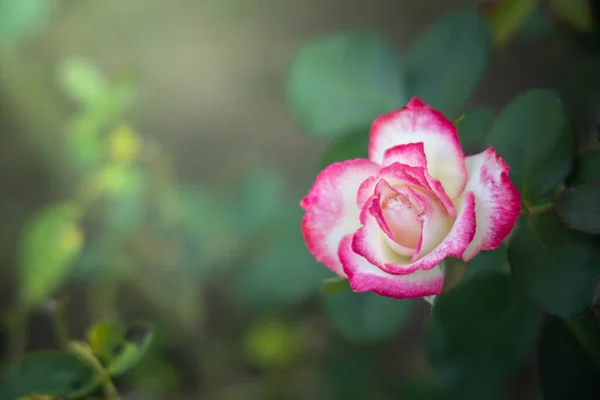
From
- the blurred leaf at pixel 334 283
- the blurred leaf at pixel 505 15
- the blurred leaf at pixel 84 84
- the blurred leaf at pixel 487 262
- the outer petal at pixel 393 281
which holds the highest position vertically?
the blurred leaf at pixel 84 84

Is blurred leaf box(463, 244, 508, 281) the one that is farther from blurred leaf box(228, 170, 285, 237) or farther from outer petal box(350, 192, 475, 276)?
blurred leaf box(228, 170, 285, 237)

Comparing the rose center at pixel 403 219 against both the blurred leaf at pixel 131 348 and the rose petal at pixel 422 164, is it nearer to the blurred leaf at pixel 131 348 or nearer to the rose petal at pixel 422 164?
the rose petal at pixel 422 164

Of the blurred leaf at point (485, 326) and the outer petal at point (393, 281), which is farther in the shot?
the blurred leaf at point (485, 326)

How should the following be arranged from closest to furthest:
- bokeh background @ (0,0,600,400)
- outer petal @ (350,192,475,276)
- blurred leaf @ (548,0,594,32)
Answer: outer petal @ (350,192,475,276), blurred leaf @ (548,0,594,32), bokeh background @ (0,0,600,400)

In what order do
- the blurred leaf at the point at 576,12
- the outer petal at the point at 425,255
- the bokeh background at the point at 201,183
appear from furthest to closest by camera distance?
the bokeh background at the point at 201,183
the blurred leaf at the point at 576,12
the outer petal at the point at 425,255

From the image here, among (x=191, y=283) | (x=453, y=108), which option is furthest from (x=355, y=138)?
(x=191, y=283)

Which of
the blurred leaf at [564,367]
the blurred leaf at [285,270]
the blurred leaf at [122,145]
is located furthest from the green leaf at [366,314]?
the blurred leaf at [122,145]

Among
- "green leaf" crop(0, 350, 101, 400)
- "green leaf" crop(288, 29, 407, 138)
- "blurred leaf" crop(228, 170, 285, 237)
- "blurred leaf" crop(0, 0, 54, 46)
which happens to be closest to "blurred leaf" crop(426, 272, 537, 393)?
"green leaf" crop(288, 29, 407, 138)

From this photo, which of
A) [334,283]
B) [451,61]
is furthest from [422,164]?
[451,61]
